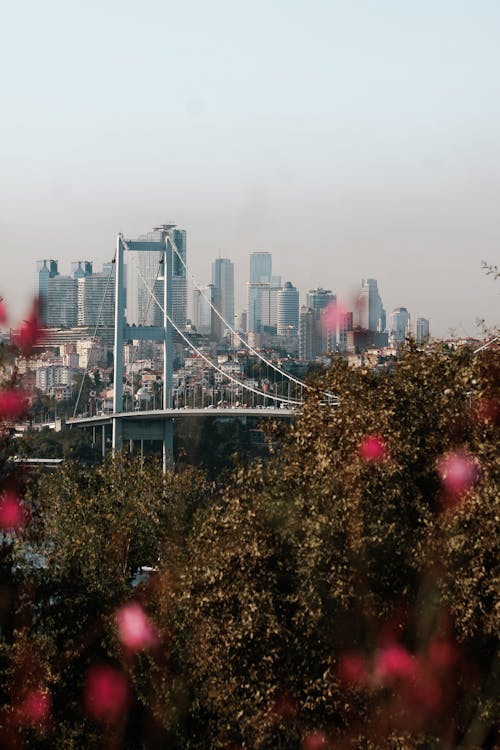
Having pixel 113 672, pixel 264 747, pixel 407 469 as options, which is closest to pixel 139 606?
pixel 113 672

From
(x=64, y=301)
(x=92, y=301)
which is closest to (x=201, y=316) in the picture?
(x=92, y=301)

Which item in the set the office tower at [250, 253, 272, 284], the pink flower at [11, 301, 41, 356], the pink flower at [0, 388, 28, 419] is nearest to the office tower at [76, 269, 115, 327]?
the office tower at [250, 253, 272, 284]

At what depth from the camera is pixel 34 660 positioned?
905 cm

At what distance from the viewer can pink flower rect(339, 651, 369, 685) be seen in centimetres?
735

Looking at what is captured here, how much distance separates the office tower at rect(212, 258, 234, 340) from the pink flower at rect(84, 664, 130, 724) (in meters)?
84.2

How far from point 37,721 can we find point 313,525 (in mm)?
2184

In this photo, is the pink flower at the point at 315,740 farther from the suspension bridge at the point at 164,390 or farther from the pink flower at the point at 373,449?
the suspension bridge at the point at 164,390

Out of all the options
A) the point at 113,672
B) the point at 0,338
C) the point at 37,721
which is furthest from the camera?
the point at 113,672

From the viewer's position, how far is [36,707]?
876cm

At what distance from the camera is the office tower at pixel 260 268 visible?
347 feet

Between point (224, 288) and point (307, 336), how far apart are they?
769 inches

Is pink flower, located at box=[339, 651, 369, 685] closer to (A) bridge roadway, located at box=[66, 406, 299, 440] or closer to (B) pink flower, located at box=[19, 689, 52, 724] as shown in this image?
(B) pink flower, located at box=[19, 689, 52, 724]

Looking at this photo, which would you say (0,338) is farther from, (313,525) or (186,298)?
(186,298)

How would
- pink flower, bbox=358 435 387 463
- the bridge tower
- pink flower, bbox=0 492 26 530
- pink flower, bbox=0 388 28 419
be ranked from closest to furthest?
pink flower, bbox=0 388 28 419 < pink flower, bbox=0 492 26 530 < pink flower, bbox=358 435 387 463 < the bridge tower
